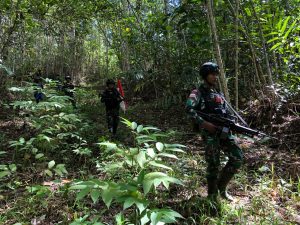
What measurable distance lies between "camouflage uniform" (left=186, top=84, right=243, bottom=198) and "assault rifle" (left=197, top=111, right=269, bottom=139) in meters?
0.11

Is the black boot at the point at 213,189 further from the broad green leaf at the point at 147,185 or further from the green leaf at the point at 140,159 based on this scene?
the broad green leaf at the point at 147,185

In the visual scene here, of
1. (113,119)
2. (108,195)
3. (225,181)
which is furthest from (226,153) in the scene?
(113,119)

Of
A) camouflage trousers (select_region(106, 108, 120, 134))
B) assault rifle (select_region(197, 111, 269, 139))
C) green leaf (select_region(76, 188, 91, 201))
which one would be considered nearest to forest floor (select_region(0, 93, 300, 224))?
assault rifle (select_region(197, 111, 269, 139))

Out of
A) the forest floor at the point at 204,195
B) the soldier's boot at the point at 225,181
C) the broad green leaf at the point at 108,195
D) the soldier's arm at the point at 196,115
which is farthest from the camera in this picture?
the soldier's boot at the point at 225,181

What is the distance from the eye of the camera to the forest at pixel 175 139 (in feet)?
11.6

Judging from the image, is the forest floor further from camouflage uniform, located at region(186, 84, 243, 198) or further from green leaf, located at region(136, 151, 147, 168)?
green leaf, located at region(136, 151, 147, 168)

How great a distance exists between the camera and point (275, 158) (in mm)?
5434

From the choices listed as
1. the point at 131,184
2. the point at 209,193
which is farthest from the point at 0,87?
the point at 131,184

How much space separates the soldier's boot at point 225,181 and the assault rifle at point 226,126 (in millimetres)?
506

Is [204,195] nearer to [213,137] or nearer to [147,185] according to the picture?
[213,137]

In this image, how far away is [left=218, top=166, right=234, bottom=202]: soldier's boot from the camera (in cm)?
392

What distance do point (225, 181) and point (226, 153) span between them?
1.16 ft

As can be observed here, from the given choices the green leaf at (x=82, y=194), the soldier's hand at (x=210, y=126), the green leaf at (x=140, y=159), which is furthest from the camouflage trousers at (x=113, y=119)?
the green leaf at (x=82, y=194)

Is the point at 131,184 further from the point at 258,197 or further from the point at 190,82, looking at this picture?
the point at 190,82
